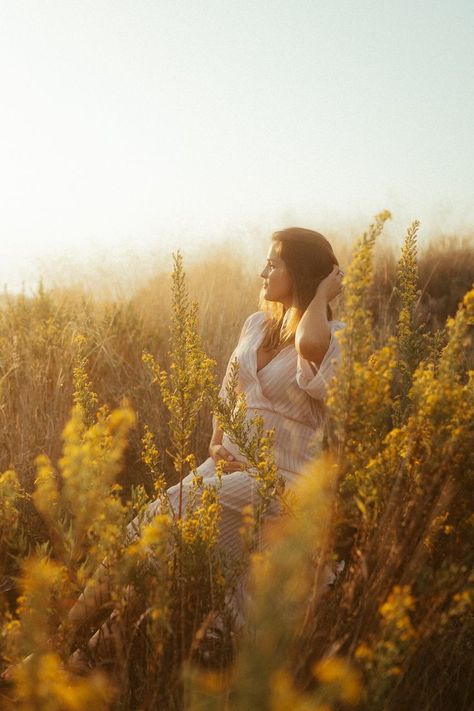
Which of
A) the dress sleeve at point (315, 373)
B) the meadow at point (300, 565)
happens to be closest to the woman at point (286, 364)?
the dress sleeve at point (315, 373)

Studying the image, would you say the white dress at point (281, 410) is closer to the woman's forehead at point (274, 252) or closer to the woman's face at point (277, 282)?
the woman's face at point (277, 282)

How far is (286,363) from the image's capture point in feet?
10.3

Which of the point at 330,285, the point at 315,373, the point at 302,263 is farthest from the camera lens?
the point at 302,263

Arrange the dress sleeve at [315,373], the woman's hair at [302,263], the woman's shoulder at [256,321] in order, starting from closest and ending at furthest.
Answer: the dress sleeve at [315,373] < the woman's hair at [302,263] < the woman's shoulder at [256,321]

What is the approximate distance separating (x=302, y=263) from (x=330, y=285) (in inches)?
8.4

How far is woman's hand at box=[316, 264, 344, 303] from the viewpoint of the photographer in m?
3.06

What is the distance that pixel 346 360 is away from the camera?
1405 mm

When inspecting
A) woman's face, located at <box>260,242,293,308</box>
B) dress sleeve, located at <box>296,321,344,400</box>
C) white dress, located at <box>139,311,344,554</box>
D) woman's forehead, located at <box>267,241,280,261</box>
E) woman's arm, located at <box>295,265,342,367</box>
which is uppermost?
woman's forehead, located at <box>267,241,280,261</box>

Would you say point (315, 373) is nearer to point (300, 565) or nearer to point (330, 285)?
point (330, 285)

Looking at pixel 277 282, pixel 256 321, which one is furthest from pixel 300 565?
pixel 256 321

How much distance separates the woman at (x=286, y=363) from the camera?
9.03 ft

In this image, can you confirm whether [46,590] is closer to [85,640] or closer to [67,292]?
[85,640]

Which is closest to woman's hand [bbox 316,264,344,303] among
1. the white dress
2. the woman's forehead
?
the white dress

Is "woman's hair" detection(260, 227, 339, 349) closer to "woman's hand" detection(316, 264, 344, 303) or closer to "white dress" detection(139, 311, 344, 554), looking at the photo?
"woman's hand" detection(316, 264, 344, 303)
